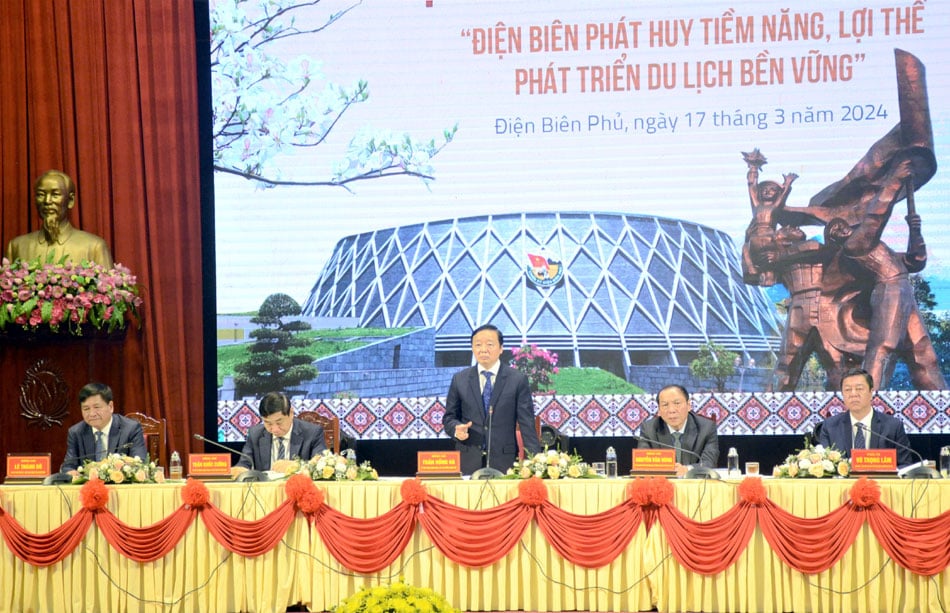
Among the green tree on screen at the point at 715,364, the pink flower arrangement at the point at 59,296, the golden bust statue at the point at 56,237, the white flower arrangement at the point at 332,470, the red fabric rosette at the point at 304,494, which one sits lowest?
the red fabric rosette at the point at 304,494

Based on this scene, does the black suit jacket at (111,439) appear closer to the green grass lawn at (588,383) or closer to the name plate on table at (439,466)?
the name plate on table at (439,466)

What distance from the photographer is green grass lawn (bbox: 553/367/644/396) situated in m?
6.07

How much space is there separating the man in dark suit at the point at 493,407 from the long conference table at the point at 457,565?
2.24 feet

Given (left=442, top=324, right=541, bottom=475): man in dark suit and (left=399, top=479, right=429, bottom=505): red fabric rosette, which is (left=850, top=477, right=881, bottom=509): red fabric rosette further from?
(left=399, top=479, right=429, bottom=505): red fabric rosette

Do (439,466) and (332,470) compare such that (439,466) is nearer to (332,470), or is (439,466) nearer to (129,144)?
(332,470)

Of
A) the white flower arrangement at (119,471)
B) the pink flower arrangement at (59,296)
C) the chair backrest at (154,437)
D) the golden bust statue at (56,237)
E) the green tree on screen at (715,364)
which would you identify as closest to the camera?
the white flower arrangement at (119,471)

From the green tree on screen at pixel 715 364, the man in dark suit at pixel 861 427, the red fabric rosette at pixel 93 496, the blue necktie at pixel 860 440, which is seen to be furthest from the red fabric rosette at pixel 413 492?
the green tree on screen at pixel 715 364

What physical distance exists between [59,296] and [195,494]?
193 cm

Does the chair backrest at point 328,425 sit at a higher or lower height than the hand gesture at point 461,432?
lower

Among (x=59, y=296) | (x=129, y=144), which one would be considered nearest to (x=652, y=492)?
(x=59, y=296)

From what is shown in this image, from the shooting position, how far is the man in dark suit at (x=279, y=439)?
15.6ft

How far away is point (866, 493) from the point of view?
390 centimetres

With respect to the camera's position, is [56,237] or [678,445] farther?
[56,237]

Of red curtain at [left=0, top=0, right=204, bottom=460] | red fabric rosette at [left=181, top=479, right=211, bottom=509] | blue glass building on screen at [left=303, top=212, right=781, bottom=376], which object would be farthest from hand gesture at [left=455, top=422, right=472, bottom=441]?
red curtain at [left=0, top=0, right=204, bottom=460]
